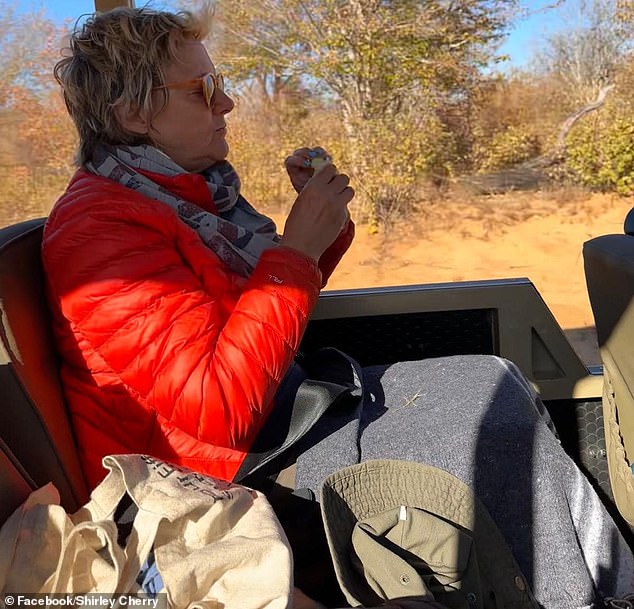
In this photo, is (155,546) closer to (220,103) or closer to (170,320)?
(170,320)

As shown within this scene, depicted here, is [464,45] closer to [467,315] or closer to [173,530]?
[467,315]

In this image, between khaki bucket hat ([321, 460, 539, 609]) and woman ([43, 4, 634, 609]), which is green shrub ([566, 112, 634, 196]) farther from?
khaki bucket hat ([321, 460, 539, 609])

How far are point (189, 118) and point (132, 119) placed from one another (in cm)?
12

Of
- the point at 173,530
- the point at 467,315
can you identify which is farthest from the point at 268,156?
the point at 173,530

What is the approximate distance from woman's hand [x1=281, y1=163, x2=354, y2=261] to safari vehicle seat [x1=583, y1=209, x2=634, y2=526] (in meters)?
0.57

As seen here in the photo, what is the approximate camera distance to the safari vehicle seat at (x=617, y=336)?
5.24 ft

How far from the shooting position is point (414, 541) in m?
1.36

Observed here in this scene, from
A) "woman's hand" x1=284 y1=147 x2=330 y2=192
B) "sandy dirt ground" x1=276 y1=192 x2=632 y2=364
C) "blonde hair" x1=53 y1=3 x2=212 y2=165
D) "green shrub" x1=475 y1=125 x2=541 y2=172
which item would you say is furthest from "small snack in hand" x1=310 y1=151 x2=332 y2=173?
"green shrub" x1=475 y1=125 x2=541 y2=172

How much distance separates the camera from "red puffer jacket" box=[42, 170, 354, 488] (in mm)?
1356

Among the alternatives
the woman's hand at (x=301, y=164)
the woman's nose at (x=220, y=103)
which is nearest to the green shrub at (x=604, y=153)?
the woman's hand at (x=301, y=164)

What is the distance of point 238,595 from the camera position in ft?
3.44

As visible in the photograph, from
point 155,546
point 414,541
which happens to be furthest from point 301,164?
point 155,546

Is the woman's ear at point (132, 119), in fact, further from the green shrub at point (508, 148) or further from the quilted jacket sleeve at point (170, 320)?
the green shrub at point (508, 148)

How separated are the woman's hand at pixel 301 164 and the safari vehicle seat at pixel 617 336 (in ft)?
2.20
